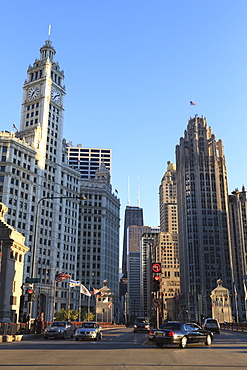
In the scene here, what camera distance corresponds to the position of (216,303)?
103062mm

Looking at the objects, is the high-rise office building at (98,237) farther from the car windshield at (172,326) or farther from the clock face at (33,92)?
the car windshield at (172,326)

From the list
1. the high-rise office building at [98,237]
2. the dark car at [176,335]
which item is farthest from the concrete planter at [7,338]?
the high-rise office building at [98,237]

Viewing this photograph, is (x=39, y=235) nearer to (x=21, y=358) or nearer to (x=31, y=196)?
(x=31, y=196)

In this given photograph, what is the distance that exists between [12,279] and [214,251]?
141946mm

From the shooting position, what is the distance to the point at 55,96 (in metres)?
130

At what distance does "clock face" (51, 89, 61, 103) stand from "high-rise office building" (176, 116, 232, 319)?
77.3m

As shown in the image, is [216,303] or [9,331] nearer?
[9,331]

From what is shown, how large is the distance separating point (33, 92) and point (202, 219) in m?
92.4

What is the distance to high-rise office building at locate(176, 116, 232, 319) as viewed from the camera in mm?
166375

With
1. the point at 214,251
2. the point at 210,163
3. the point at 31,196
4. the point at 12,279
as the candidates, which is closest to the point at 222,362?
the point at 12,279

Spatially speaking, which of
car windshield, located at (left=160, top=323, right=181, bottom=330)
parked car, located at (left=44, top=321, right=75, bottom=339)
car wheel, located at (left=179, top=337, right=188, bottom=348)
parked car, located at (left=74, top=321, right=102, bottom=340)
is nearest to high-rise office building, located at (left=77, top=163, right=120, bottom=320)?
parked car, located at (left=44, top=321, right=75, bottom=339)

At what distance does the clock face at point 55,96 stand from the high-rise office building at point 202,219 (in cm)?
7733

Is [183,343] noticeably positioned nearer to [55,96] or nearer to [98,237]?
[55,96]

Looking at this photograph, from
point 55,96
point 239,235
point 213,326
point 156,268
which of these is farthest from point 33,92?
point 239,235
